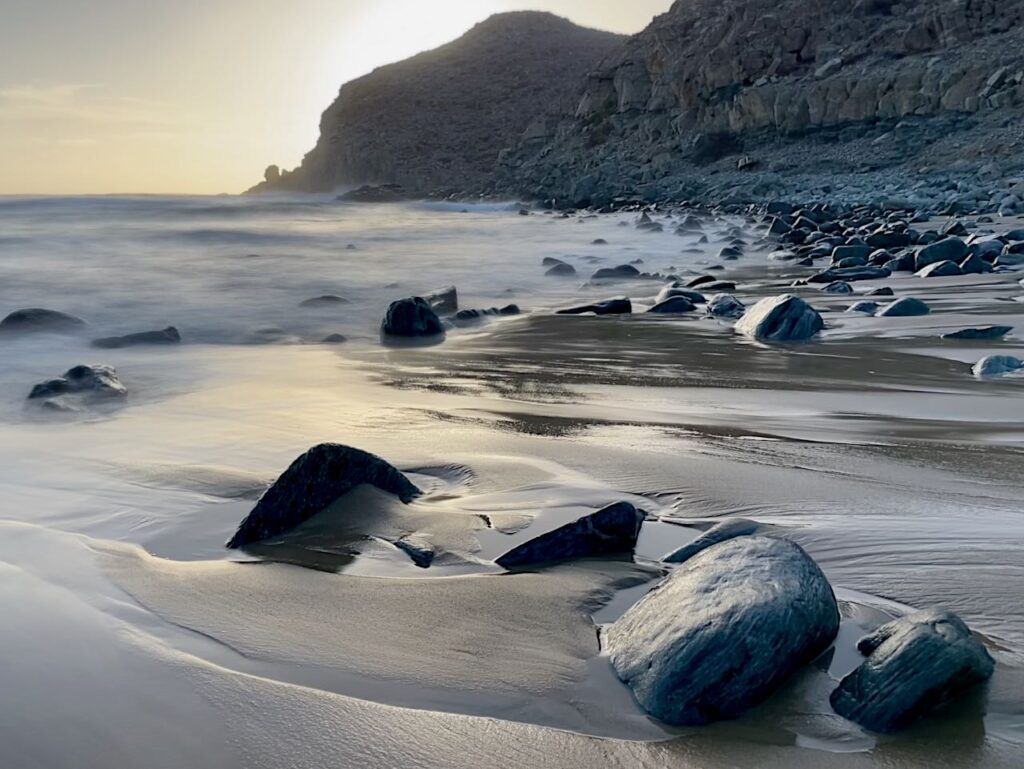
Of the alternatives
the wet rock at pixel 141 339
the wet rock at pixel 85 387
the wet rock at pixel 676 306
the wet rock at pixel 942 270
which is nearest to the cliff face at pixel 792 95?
the wet rock at pixel 942 270

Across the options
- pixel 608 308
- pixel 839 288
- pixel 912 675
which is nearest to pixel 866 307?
pixel 839 288

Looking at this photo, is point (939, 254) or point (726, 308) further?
point (939, 254)

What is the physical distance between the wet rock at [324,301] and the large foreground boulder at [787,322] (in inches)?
111

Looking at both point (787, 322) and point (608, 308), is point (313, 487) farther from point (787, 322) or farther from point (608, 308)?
point (608, 308)

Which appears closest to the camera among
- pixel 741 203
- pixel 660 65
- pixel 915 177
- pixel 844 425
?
pixel 844 425

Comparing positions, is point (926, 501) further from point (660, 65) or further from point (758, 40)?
point (660, 65)

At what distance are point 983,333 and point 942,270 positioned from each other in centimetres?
228

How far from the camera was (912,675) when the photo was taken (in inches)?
37.0

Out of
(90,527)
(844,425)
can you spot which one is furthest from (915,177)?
(90,527)

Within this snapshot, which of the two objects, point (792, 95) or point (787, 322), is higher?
point (792, 95)

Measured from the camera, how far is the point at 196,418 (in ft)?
8.57

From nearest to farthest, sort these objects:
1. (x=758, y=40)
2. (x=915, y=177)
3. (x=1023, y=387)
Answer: (x=1023, y=387), (x=915, y=177), (x=758, y=40)

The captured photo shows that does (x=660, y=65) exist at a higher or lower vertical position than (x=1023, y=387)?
higher

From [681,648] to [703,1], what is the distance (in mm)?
36971
